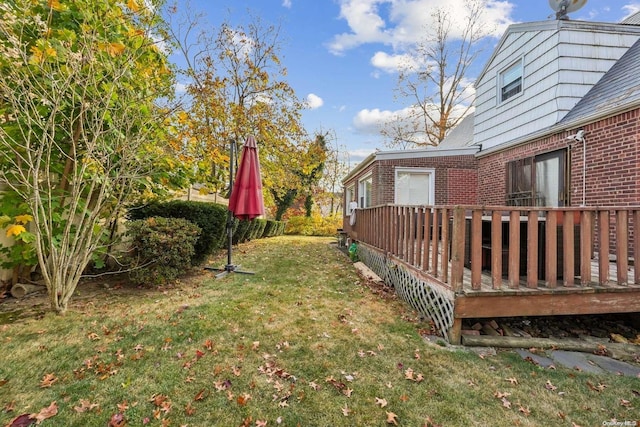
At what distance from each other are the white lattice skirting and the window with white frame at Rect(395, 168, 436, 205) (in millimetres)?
3436

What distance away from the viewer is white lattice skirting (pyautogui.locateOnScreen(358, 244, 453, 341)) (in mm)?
3550

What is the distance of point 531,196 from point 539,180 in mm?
398

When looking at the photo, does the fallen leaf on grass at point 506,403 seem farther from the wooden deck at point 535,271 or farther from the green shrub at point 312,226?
the green shrub at point 312,226

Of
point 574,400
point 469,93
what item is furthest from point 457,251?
point 469,93

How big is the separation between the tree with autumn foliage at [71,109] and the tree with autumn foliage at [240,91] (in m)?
5.35

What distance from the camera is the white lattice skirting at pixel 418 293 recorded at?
3.55 metres

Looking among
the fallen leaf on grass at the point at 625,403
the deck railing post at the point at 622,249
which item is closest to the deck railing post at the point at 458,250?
the fallen leaf on grass at the point at 625,403

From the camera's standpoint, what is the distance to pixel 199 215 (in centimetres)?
642

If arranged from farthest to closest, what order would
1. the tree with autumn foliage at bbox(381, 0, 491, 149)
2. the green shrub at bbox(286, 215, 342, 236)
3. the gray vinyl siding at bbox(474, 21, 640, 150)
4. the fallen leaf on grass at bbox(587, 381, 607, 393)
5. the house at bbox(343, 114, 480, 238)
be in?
the green shrub at bbox(286, 215, 342, 236) < the tree with autumn foliage at bbox(381, 0, 491, 149) < the house at bbox(343, 114, 480, 238) < the gray vinyl siding at bbox(474, 21, 640, 150) < the fallen leaf on grass at bbox(587, 381, 607, 393)

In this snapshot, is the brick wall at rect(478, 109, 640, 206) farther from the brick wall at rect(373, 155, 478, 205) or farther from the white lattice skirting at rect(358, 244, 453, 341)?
the white lattice skirting at rect(358, 244, 453, 341)

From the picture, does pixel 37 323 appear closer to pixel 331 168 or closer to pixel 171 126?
pixel 171 126

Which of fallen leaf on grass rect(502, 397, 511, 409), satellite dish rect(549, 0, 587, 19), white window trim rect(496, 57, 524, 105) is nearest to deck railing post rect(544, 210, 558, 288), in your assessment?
fallen leaf on grass rect(502, 397, 511, 409)

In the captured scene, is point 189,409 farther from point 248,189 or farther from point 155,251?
point 248,189

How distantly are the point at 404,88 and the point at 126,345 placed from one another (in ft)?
67.5
